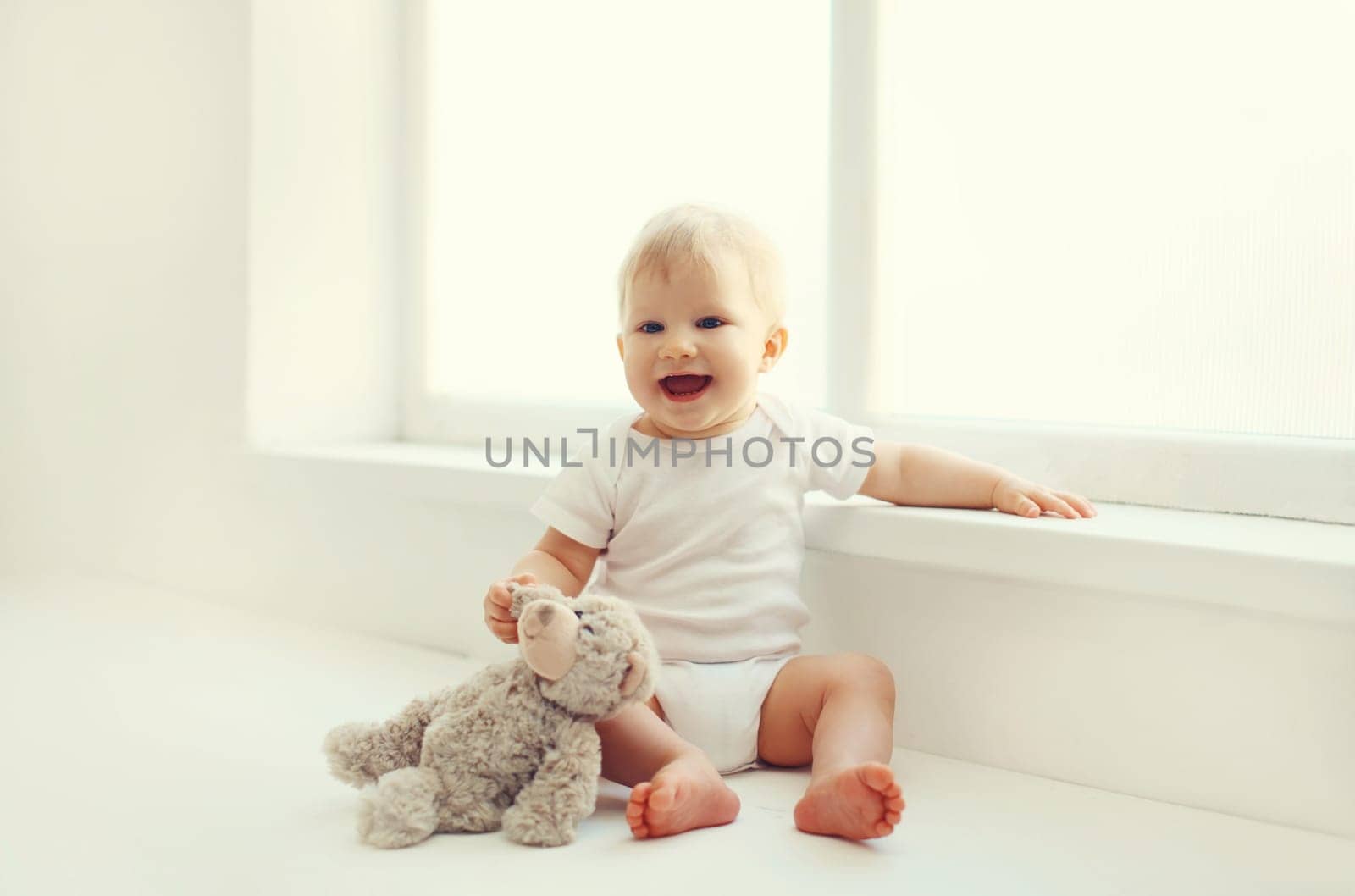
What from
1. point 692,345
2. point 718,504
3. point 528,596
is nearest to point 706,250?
point 692,345

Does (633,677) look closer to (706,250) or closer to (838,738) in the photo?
(838,738)

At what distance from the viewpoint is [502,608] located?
3.48ft

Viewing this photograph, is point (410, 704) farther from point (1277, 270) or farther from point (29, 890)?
point (1277, 270)

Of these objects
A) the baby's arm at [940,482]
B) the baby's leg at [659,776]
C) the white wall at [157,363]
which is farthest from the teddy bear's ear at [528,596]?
the white wall at [157,363]

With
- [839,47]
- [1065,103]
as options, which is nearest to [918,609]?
[1065,103]

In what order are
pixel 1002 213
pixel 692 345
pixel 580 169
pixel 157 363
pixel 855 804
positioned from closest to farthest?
pixel 855 804 → pixel 692 345 → pixel 1002 213 → pixel 580 169 → pixel 157 363

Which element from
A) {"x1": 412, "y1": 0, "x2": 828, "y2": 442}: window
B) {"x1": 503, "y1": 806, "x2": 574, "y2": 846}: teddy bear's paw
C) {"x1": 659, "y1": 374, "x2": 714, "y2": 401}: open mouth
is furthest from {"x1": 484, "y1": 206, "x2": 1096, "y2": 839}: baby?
{"x1": 412, "y1": 0, "x2": 828, "y2": 442}: window

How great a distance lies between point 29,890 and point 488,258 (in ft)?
3.93

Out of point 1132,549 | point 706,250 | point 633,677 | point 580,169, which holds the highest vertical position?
point 580,169

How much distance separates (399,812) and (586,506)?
1.22ft

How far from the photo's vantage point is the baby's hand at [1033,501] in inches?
46.1

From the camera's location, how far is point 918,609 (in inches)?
47.9

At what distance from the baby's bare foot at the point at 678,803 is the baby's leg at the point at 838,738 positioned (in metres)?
0.06

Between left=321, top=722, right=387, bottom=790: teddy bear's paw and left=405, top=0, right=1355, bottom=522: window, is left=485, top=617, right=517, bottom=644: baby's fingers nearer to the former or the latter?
left=321, top=722, right=387, bottom=790: teddy bear's paw
